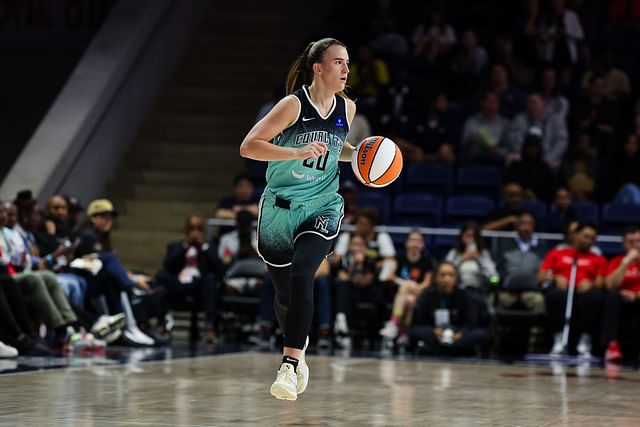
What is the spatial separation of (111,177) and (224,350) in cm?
500

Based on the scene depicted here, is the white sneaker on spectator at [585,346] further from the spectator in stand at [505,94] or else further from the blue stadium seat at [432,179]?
A: the spectator in stand at [505,94]

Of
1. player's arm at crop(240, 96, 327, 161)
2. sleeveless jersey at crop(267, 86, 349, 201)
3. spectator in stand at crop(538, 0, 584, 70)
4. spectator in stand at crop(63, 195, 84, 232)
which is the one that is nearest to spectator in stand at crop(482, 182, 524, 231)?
spectator in stand at crop(538, 0, 584, 70)

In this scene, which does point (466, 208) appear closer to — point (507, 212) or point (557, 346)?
point (507, 212)

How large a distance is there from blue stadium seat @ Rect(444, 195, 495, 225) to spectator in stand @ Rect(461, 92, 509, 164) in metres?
0.92

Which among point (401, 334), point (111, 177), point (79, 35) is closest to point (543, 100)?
point (401, 334)

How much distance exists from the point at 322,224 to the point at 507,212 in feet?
24.3

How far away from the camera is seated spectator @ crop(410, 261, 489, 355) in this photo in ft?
39.8

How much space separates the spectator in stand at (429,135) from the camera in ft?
49.2

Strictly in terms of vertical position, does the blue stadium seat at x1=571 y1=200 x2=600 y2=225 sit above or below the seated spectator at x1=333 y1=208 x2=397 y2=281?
above

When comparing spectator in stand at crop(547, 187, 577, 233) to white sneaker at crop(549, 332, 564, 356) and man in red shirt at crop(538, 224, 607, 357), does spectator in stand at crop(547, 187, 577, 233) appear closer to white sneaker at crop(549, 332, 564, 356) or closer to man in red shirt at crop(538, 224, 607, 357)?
man in red shirt at crop(538, 224, 607, 357)

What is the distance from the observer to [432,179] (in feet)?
47.5

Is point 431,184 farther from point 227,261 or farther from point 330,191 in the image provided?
point 330,191

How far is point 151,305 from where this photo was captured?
1242cm

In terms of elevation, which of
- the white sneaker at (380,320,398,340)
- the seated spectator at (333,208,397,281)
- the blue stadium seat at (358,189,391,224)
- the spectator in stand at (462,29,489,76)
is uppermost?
the spectator in stand at (462,29,489,76)
